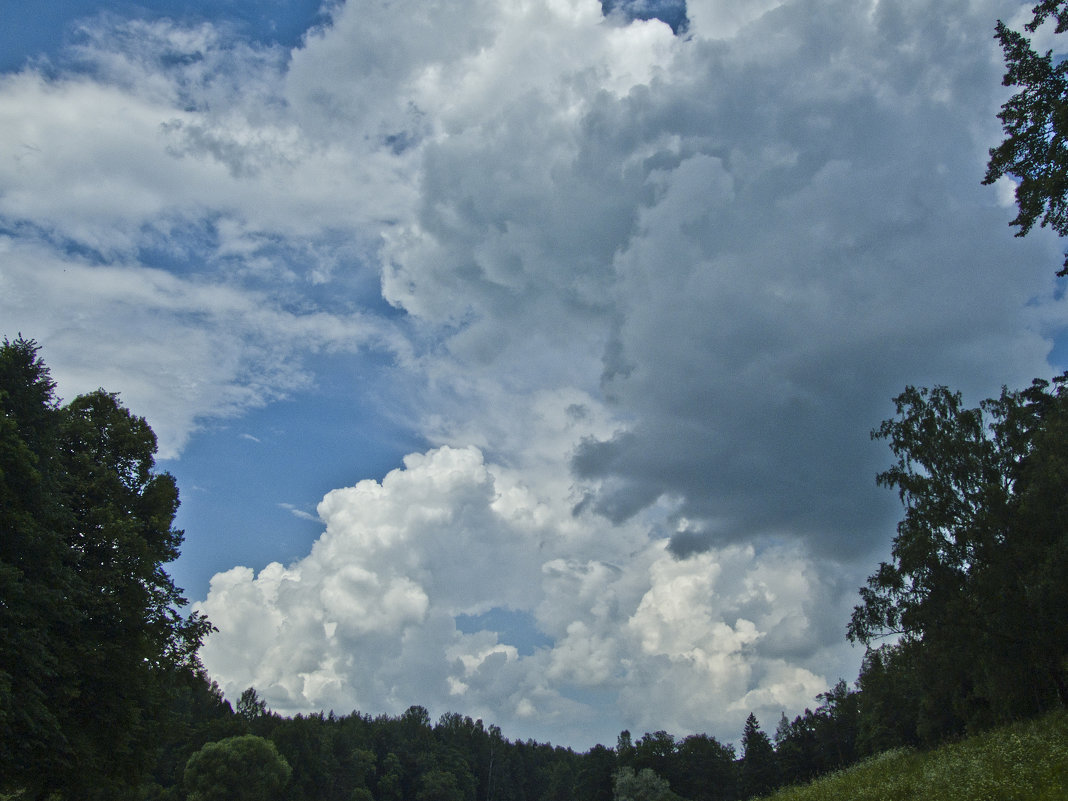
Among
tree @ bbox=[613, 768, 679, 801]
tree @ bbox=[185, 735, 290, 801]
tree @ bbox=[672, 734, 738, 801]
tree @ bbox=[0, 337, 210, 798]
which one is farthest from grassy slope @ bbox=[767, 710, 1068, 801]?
tree @ bbox=[672, 734, 738, 801]

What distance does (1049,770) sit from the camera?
2034cm

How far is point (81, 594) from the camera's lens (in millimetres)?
26500

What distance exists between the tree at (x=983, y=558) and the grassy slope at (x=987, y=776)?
5.73 metres

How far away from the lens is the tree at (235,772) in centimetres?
9269

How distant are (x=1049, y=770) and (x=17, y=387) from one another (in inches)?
1392

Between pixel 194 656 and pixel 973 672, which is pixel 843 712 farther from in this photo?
pixel 194 656

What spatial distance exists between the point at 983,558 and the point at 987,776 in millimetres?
20877

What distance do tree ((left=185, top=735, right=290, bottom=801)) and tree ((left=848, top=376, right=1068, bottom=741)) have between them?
8392cm

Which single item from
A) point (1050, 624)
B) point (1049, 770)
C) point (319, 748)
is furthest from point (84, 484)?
point (319, 748)

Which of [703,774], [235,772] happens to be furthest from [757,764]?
[235,772]

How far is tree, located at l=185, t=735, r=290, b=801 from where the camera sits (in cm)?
9269

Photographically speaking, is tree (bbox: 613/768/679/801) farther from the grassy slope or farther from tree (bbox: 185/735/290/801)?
the grassy slope

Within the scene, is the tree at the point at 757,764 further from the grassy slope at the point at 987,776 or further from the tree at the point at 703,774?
the grassy slope at the point at 987,776

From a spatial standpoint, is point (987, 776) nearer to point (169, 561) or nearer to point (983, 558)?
point (983, 558)
